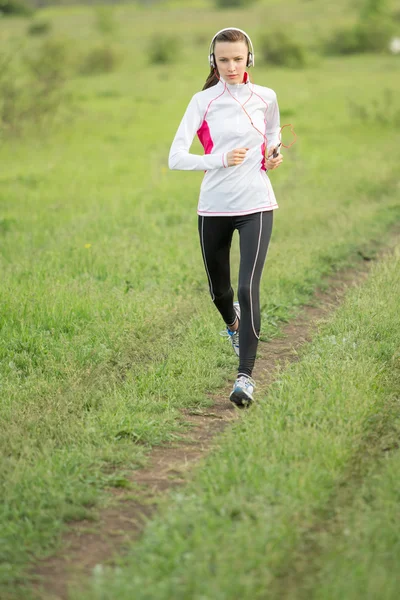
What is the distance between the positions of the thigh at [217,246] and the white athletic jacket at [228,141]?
11 centimetres

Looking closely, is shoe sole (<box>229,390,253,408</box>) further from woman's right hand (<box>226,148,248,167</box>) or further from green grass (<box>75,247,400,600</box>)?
woman's right hand (<box>226,148,248,167</box>)

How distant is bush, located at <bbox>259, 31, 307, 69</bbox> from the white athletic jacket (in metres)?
30.2

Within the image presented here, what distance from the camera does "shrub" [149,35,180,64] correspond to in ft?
124

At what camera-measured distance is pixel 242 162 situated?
5312mm

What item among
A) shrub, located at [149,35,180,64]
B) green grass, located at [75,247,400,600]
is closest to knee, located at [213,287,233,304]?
green grass, located at [75,247,400,600]

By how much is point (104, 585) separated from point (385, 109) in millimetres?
19190

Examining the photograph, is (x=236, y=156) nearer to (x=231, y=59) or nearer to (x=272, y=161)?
(x=272, y=161)

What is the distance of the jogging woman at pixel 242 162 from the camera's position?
5.33m

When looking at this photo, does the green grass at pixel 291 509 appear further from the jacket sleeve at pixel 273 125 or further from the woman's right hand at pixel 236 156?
the jacket sleeve at pixel 273 125

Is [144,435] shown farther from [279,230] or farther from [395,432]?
[279,230]

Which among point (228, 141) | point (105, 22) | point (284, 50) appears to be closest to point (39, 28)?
point (105, 22)

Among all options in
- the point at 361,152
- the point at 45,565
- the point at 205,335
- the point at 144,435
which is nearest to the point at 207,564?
the point at 45,565

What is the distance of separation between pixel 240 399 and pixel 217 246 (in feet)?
3.57

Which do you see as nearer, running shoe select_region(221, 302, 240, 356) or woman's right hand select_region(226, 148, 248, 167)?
woman's right hand select_region(226, 148, 248, 167)
